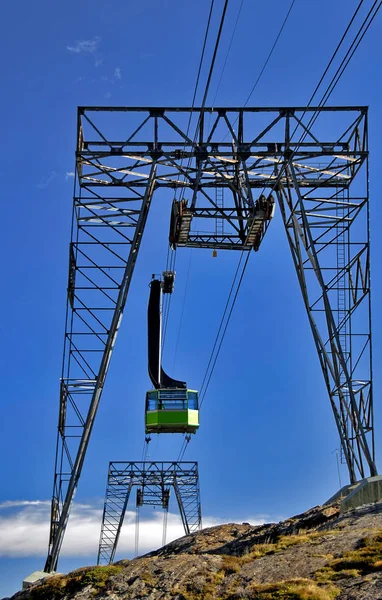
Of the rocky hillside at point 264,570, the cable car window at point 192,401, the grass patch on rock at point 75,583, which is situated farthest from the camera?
the cable car window at point 192,401

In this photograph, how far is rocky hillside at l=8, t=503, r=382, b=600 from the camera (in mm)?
11484

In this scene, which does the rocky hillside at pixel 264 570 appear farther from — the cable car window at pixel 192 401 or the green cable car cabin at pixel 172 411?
the cable car window at pixel 192 401

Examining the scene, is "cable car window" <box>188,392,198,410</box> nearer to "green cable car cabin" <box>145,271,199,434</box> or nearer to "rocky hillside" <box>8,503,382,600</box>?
"green cable car cabin" <box>145,271,199,434</box>

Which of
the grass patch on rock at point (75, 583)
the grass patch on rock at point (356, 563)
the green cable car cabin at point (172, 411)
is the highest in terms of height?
the green cable car cabin at point (172, 411)

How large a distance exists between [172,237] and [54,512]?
976cm

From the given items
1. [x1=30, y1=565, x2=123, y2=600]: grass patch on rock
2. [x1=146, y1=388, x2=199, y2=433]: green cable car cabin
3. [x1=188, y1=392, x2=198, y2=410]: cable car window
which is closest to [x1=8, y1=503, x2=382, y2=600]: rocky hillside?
[x1=30, y1=565, x2=123, y2=600]: grass patch on rock

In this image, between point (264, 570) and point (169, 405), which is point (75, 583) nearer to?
point (264, 570)

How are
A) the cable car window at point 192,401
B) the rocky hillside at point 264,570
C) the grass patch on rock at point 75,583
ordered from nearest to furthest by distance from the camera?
the rocky hillside at point 264,570 → the grass patch on rock at point 75,583 → the cable car window at point 192,401

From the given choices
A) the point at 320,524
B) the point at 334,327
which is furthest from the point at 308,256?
the point at 320,524

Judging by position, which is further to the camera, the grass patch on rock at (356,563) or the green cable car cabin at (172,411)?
the green cable car cabin at (172,411)

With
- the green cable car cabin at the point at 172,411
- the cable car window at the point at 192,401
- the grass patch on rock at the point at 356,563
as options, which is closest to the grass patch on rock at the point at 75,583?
the grass patch on rock at the point at 356,563

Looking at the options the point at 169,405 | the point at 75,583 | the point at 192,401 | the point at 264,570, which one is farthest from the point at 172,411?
the point at 264,570

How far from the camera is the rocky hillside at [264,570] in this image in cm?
1148

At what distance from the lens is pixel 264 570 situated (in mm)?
13359
